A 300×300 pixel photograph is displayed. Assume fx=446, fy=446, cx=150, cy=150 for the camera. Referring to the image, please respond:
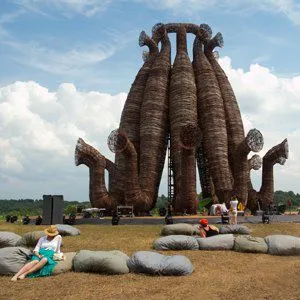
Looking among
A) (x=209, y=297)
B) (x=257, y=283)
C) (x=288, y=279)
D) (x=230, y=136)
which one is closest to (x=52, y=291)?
(x=209, y=297)

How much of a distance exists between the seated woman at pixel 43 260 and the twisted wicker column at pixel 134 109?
27.6 meters

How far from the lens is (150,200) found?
39938 mm

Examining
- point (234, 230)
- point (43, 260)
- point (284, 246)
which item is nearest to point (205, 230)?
point (234, 230)

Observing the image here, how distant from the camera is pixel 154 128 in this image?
41.2 metres

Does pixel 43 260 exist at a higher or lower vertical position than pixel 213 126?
lower

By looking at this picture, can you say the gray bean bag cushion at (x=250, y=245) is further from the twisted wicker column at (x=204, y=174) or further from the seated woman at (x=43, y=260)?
the twisted wicker column at (x=204, y=174)

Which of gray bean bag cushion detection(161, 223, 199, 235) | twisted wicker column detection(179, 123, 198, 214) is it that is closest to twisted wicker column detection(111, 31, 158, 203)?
twisted wicker column detection(179, 123, 198, 214)

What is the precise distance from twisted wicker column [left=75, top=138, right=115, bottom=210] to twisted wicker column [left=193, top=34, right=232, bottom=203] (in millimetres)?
9658

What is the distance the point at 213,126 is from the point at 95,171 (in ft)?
38.1

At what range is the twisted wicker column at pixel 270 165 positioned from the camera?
39219 mm

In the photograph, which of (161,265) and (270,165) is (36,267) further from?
(270,165)

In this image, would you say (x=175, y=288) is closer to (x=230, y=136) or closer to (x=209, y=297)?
(x=209, y=297)

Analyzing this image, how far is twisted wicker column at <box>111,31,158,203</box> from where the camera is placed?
136 feet

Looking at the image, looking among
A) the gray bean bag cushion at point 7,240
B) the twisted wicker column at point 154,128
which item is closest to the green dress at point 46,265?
the gray bean bag cushion at point 7,240
